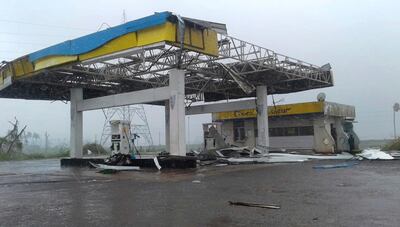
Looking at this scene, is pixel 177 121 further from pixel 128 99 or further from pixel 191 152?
pixel 191 152

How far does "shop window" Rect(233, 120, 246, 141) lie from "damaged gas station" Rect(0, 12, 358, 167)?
10cm

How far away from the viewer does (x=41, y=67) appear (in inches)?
1070

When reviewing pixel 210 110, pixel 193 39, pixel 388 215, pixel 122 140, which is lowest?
pixel 388 215

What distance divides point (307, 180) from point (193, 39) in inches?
413

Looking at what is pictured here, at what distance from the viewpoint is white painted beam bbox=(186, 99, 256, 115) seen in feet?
116

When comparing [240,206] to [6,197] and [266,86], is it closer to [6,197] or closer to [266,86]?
[6,197]

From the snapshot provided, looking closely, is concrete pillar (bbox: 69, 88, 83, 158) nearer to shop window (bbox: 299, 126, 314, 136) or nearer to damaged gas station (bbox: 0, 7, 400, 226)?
damaged gas station (bbox: 0, 7, 400, 226)

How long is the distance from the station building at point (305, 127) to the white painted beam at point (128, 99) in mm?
12970

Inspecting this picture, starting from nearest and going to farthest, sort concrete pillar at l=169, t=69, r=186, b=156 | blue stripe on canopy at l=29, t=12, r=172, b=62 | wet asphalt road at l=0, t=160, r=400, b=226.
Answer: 1. wet asphalt road at l=0, t=160, r=400, b=226
2. blue stripe on canopy at l=29, t=12, r=172, b=62
3. concrete pillar at l=169, t=69, r=186, b=156

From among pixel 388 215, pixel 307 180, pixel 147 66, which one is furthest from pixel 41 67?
pixel 388 215

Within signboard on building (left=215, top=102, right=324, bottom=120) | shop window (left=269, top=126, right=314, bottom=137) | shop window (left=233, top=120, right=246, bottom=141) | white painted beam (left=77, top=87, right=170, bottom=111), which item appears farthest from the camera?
shop window (left=233, top=120, right=246, bottom=141)

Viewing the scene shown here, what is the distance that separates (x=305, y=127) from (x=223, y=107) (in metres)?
9.53

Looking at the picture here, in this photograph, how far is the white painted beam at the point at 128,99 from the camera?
2466 cm

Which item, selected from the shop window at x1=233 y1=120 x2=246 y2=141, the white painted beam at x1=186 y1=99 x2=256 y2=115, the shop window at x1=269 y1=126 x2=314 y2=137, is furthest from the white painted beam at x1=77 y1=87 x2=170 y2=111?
the shop window at x1=269 y1=126 x2=314 y2=137
